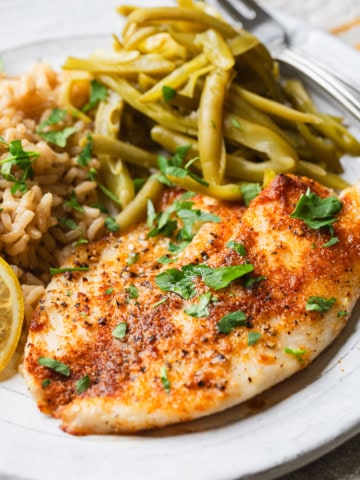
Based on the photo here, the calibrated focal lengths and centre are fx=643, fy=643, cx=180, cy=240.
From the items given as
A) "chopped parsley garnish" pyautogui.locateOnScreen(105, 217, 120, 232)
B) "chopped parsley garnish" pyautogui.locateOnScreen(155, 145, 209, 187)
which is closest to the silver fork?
"chopped parsley garnish" pyautogui.locateOnScreen(155, 145, 209, 187)

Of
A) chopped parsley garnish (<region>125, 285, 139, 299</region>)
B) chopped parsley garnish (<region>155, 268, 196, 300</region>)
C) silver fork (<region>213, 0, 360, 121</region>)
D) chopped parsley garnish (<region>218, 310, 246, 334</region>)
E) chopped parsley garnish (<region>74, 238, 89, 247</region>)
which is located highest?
silver fork (<region>213, 0, 360, 121</region>)

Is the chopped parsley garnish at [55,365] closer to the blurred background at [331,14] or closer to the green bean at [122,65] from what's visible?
the green bean at [122,65]

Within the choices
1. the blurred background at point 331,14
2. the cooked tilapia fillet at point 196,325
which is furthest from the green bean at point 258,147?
the blurred background at point 331,14

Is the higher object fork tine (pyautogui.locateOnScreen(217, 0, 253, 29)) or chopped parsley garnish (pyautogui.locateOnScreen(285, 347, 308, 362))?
fork tine (pyautogui.locateOnScreen(217, 0, 253, 29))

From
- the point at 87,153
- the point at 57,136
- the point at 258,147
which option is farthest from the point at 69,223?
the point at 258,147

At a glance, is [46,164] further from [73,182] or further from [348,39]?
[348,39]

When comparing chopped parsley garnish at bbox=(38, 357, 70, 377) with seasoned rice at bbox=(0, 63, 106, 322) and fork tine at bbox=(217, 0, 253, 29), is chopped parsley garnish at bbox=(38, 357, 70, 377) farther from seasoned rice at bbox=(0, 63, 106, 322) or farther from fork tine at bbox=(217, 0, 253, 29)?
fork tine at bbox=(217, 0, 253, 29)

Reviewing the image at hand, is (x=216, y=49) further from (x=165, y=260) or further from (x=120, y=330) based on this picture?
(x=120, y=330)
